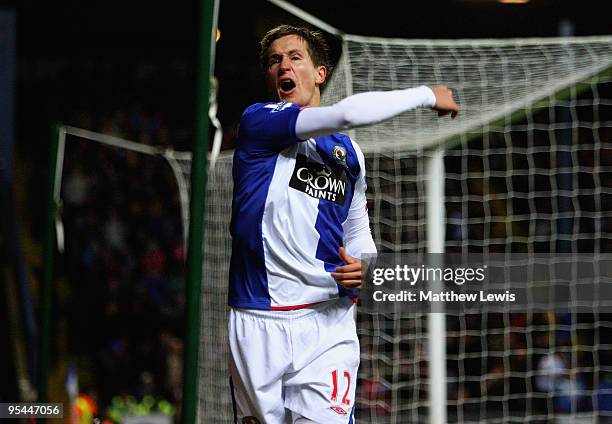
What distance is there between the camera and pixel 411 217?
6785 mm

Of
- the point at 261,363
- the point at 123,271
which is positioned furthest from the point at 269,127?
the point at 123,271

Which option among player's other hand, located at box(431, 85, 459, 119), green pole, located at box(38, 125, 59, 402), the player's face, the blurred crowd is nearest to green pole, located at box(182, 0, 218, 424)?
the player's face

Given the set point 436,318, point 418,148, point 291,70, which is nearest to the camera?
point 291,70

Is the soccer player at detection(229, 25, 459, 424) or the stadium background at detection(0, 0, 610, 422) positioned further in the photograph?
the stadium background at detection(0, 0, 610, 422)

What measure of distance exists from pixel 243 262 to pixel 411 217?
139 inches

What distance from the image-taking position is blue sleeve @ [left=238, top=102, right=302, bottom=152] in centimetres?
Answer: 321

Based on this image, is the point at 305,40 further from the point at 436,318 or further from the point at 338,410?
the point at 436,318

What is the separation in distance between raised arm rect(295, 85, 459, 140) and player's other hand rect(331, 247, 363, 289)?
455 mm

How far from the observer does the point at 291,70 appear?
3.42 m

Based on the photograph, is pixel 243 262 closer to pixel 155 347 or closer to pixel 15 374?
pixel 15 374

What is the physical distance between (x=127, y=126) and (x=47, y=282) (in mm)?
9300

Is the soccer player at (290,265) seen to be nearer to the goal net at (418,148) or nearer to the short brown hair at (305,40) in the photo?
the short brown hair at (305,40)

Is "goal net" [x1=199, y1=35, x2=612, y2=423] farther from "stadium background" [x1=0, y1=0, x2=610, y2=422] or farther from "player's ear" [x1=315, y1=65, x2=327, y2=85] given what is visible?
"stadium background" [x1=0, y1=0, x2=610, y2=422]

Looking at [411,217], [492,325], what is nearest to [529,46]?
[411,217]
